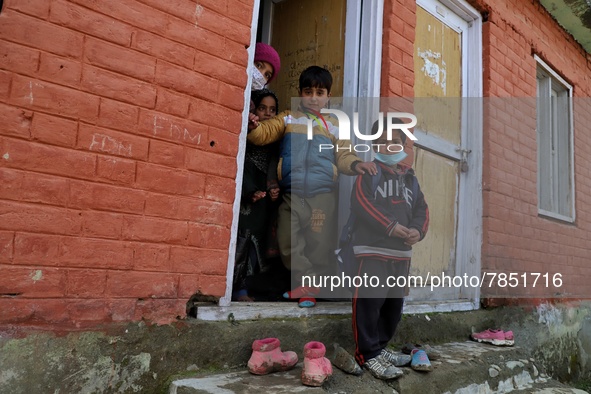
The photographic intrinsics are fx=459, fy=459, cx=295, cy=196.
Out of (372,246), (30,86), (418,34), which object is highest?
(418,34)

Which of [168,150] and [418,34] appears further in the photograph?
[418,34]

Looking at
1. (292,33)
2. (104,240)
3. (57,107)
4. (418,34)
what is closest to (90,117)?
(57,107)

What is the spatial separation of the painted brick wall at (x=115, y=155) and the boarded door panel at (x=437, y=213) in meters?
1.78

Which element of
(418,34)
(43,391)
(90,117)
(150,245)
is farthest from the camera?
(418,34)

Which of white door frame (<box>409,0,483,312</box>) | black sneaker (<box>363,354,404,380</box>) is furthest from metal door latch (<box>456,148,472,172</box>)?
black sneaker (<box>363,354,404,380</box>)

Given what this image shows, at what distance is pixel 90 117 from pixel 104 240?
49cm

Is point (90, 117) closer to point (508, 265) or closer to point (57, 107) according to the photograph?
point (57, 107)

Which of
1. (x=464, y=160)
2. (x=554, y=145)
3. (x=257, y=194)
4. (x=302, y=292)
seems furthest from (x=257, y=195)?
(x=554, y=145)

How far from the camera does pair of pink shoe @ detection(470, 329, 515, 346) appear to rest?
3266mm

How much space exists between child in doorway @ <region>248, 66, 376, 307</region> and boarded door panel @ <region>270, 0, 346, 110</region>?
53 cm

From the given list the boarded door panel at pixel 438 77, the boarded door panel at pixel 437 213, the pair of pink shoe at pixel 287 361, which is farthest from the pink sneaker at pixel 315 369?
the boarded door panel at pixel 438 77

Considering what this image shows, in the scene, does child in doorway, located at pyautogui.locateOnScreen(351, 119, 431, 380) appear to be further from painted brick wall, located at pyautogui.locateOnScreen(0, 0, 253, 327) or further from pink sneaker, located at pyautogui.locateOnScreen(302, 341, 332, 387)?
painted brick wall, located at pyautogui.locateOnScreen(0, 0, 253, 327)

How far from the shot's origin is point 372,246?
7.56ft

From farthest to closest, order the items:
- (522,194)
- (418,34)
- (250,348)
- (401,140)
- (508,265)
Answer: (522,194) < (508,265) < (418,34) < (401,140) < (250,348)
